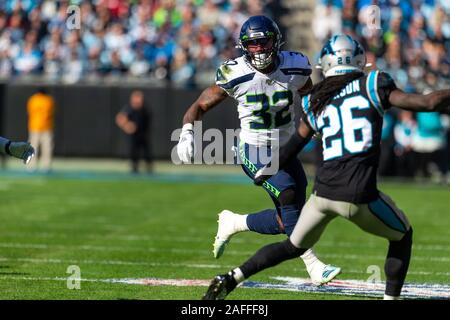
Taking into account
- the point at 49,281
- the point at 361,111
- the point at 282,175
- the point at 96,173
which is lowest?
the point at 96,173

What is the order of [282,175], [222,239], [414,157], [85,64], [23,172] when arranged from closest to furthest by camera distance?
[282,175]
[222,239]
[414,157]
[23,172]
[85,64]

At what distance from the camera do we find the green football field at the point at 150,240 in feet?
22.7

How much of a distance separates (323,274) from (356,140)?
4.29ft

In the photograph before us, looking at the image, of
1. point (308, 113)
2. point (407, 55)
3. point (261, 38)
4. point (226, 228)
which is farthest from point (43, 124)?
point (308, 113)

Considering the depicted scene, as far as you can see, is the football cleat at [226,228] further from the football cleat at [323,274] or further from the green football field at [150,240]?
the football cleat at [323,274]

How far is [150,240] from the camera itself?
9.75 metres

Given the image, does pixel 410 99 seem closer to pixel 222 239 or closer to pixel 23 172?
pixel 222 239

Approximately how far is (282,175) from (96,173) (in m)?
12.1

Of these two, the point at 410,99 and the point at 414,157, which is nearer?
the point at 410,99

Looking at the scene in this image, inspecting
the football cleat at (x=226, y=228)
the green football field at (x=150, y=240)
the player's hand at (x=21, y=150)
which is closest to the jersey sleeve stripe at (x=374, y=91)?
the green football field at (x=150, y=240)

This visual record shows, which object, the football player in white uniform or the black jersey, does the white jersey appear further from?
the black jersey

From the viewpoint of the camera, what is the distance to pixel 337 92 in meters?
5.57

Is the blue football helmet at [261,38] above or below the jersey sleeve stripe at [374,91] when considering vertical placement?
above

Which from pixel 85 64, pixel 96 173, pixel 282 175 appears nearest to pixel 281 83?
pixel 282 175
